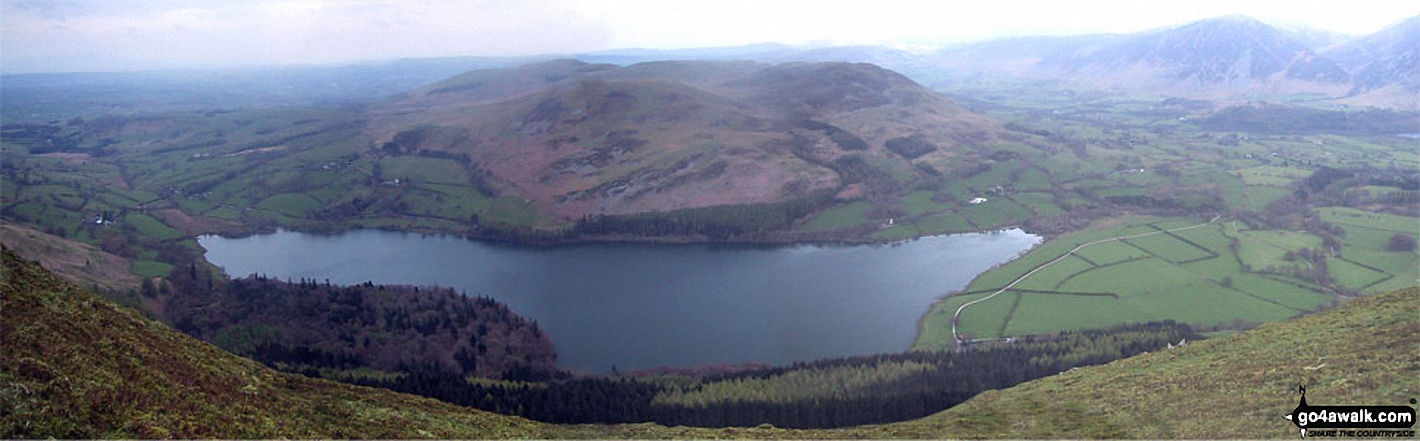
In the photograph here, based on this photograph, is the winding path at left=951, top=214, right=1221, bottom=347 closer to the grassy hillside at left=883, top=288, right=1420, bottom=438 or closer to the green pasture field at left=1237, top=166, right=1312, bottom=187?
the grassy hillside at left=883, top=288, right=1420, bottom=438

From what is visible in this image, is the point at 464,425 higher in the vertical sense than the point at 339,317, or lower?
higher

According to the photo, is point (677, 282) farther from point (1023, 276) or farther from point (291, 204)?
point (291, 204)

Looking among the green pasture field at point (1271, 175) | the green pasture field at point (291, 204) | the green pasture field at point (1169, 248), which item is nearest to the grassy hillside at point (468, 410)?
the green pasture field at point (1169, 248)

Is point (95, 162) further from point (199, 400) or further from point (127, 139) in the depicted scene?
point (199, 400)

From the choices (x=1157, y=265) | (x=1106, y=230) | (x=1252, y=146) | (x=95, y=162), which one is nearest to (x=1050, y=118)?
(x=1252, y=146)

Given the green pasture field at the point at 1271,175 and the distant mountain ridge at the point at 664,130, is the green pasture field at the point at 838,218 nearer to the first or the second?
the distant mountain ridge at the point at 664,130
